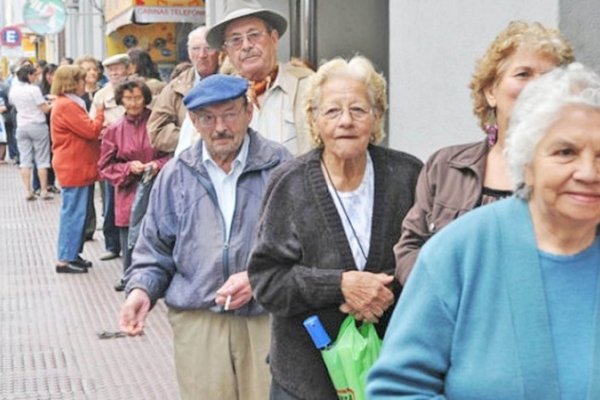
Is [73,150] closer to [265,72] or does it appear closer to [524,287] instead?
[265,72]

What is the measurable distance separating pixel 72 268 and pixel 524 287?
31.3 ft

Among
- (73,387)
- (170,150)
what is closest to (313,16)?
(170,150)

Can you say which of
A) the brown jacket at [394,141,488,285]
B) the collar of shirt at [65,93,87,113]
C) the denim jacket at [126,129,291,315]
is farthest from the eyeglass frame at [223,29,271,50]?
the collar of shirt at [65,93,87,113]

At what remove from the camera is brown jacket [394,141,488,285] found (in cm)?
350

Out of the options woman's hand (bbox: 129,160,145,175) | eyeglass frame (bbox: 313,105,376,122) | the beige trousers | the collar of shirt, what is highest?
the collar of shirt

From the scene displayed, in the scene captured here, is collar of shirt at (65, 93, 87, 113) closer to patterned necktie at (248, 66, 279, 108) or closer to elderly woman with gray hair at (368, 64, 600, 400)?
patterned necktie at (248, 66, 279, 108)

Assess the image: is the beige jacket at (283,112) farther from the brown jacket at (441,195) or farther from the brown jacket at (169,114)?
the brown jacket at (169,114)

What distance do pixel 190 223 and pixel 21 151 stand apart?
13558 mm

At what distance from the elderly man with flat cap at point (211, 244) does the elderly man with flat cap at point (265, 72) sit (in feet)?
2.32

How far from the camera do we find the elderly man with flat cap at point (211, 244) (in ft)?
15.0

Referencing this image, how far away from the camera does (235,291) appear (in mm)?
4367

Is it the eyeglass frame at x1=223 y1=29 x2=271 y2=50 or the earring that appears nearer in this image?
the earring

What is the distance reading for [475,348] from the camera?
2467mm

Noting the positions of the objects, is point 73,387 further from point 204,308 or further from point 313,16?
point 313,16
